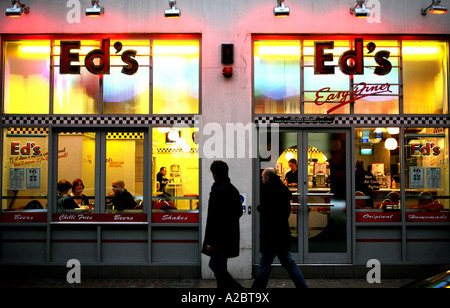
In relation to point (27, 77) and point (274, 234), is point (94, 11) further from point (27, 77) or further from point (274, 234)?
point (274, 234)

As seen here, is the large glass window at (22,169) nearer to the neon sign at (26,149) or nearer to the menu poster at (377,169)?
the neon sign at (26,149)

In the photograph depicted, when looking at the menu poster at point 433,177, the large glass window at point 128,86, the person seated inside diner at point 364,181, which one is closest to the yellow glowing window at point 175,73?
the large glass window at point 128,86

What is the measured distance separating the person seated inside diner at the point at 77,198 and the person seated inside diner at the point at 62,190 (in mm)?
73

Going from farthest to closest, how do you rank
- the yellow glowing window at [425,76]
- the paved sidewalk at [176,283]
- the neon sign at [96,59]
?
the yellow glowing window at [425,76] → the neon sign at [96,59] → the paved sidewalk at [176,283]

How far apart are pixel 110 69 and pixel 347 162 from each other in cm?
506

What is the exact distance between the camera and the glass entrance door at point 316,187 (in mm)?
8922

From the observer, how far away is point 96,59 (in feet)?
29.1

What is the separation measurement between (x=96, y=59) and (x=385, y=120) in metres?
5.80

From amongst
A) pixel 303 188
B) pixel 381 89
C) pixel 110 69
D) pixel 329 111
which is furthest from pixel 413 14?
pixel 110 69

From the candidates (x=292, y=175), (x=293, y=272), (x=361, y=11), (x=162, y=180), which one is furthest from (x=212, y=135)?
(x=361, y=11)

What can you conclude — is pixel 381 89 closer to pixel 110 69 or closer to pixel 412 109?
pixel 412 109

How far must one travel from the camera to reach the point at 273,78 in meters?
9.11

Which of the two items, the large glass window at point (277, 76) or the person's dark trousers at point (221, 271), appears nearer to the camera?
the person's dark trousers at point (221, 271)

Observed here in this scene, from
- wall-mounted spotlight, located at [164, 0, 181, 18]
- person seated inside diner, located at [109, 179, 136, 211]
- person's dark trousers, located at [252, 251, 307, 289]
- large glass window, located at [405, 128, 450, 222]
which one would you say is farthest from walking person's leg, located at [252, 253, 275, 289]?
wall-mounted spotlight, located at [164, 0, 181, 18]
